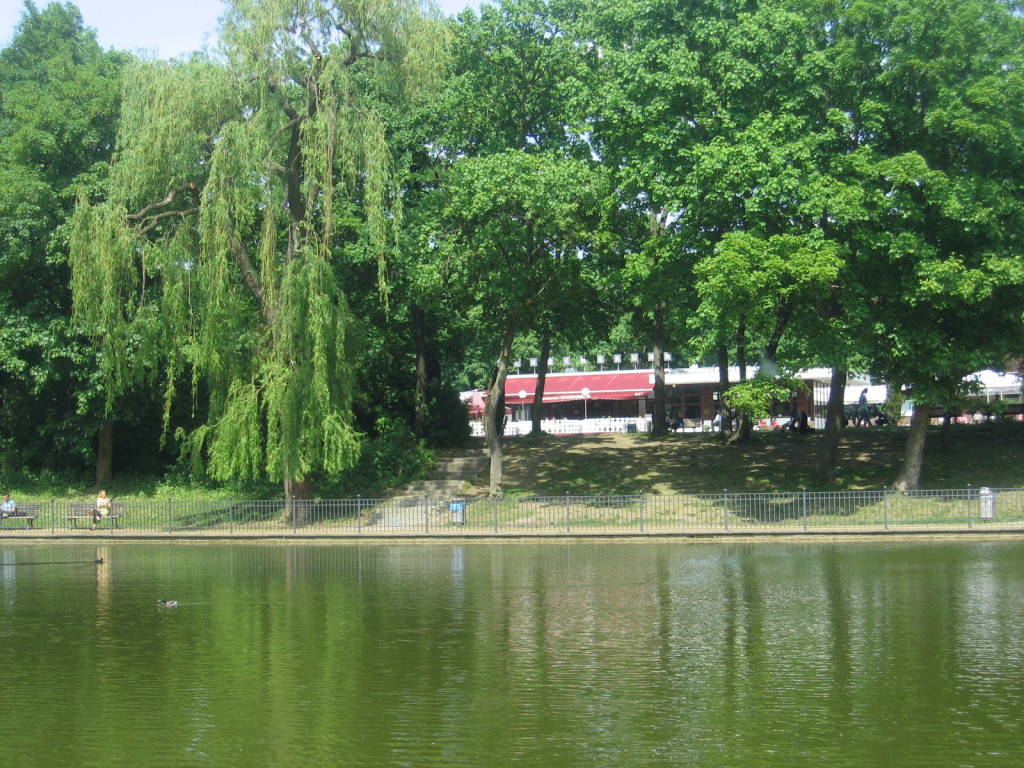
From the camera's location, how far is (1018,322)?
32.7m

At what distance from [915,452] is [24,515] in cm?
2886

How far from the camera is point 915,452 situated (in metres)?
33.9

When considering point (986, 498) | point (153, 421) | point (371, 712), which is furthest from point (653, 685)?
point (153, 421)

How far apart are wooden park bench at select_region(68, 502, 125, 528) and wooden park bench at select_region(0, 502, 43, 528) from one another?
1.06m

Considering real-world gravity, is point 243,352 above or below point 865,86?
Answer: below

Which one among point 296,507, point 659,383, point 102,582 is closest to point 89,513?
point 296,507

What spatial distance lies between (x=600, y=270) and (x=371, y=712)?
2778 centimetres

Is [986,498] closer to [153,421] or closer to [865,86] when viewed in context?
[865,86]

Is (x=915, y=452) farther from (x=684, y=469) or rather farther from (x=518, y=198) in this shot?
(x=518, y=198)

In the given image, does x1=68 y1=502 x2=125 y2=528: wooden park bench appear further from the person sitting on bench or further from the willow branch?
the willow branch

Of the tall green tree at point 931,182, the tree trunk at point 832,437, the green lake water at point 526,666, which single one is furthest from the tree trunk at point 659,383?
the green lake water at point 526,666

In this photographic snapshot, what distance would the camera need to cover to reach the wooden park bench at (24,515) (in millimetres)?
34875

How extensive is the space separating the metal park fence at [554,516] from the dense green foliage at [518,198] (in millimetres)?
2016

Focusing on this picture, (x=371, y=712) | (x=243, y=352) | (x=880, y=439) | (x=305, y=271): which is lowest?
(x=371, y=712)
